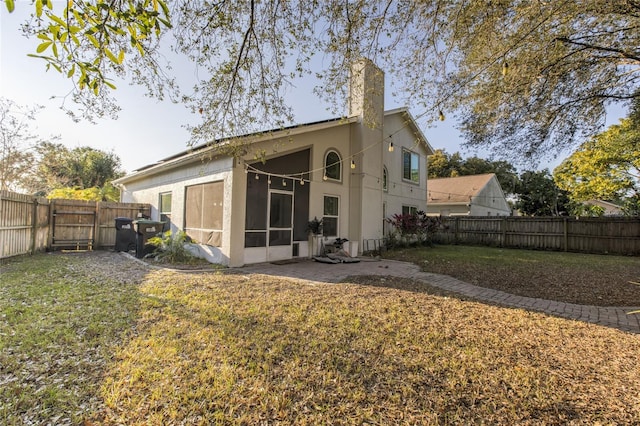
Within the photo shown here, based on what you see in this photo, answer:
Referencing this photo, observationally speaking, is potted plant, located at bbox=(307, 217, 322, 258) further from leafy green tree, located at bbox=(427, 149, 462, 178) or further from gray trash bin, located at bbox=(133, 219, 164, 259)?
leafy green tree, located at bbox=(427, 149, 462, 178)

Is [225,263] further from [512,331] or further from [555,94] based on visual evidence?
[555,94]

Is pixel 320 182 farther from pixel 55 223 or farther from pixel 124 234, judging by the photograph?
pixel 55 223

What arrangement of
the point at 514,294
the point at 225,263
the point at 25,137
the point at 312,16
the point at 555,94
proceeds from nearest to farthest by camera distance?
the point at 312,16
the point at 514,294
the point at 555,94
the point at 225,263
the point at 25,137

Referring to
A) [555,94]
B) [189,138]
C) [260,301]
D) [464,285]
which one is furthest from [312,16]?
[464,285]

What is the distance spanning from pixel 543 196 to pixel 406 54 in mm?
28151

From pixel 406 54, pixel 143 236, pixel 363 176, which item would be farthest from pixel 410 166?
pixel 143 236

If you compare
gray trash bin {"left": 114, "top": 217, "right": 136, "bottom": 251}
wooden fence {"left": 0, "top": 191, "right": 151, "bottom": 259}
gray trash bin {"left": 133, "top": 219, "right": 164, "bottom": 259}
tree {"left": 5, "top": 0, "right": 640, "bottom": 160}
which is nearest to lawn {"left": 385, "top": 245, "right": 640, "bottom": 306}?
tree {"left": 5, "top": 0, "right": 640, "bottom": 160}

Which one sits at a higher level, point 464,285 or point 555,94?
point 555,94

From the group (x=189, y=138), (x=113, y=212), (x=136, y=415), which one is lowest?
(x=136, y=415)

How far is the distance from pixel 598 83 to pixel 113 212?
51.5 feet

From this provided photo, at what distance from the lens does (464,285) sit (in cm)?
640

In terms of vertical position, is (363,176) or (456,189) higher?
(456,189)

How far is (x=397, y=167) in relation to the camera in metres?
13.6

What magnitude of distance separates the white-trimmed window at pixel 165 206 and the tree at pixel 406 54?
715 cm
